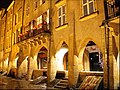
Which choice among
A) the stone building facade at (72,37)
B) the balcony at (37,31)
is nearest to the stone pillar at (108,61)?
the stone building facade at (72,37)

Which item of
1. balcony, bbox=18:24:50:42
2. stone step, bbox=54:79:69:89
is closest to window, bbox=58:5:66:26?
balcony, bbox=18:24:50:42

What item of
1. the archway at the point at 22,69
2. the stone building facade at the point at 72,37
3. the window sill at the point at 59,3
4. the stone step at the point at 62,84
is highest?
the window sill at the point at 59,3

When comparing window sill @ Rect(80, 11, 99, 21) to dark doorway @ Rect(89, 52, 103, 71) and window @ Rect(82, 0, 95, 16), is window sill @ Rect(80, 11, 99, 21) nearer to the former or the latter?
window @ Rect(82, 0, 95, 16)

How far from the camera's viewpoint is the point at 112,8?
1083cm

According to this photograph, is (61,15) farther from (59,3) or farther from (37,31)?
(37,31)

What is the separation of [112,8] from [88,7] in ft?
9.43

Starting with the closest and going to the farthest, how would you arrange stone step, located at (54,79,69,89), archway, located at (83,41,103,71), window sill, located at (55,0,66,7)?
stone step, located at (54,79,69,89) < window sill, located at (55,0,66,7) < archway, located at (83,41,103,71)

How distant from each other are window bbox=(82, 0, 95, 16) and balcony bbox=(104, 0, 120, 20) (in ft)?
6.26

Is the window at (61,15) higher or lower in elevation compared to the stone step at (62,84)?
higher

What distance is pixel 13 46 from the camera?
28.1 metres

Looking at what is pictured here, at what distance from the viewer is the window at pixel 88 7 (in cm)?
1313

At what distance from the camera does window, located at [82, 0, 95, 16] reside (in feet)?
43.1

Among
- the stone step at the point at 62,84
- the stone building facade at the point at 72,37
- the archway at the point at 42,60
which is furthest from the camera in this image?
the archway at the point at 42,60

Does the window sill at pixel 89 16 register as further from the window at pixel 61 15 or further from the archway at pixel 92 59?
the archway at pixel 92 59
